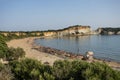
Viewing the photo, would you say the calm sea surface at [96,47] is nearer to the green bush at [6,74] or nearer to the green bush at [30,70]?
the green bush at [30,70]

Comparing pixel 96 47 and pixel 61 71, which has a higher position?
pixel 61 71

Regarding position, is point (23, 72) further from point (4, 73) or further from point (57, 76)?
point (57, 76)

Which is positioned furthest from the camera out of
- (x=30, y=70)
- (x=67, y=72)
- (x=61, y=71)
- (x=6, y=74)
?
(x=30, y=70)

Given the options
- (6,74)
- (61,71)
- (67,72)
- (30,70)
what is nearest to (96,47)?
(30,70)

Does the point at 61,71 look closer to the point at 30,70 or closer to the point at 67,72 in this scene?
the point at 67,72

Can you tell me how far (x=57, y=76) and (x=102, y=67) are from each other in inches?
106

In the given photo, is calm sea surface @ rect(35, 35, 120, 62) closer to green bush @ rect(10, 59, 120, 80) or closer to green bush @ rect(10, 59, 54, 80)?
green bush @ rect(10, 59, 54, 80)

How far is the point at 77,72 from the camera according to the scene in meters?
16.8

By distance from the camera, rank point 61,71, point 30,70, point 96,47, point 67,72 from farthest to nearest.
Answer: point 96,47
point 30,70
point 67,72
point 61,71

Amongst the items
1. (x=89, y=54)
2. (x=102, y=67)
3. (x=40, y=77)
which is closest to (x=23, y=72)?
(x=40, y=77)

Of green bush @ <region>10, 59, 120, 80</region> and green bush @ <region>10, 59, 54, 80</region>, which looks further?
green bush @ <region>10, 59, 54, 80</region>

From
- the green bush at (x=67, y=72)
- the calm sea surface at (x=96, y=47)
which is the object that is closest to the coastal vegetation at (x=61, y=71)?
the green bush at (x=67, y=72)

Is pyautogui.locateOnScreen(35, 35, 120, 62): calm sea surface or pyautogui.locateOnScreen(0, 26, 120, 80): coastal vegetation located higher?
pyautogui.locateOnScreen(0, 26, 120, 80): coastal vegetation

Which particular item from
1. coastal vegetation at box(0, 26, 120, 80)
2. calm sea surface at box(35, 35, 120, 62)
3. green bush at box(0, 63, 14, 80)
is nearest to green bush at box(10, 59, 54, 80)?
coastal vegetation at box(0, 26, 120, 80)
